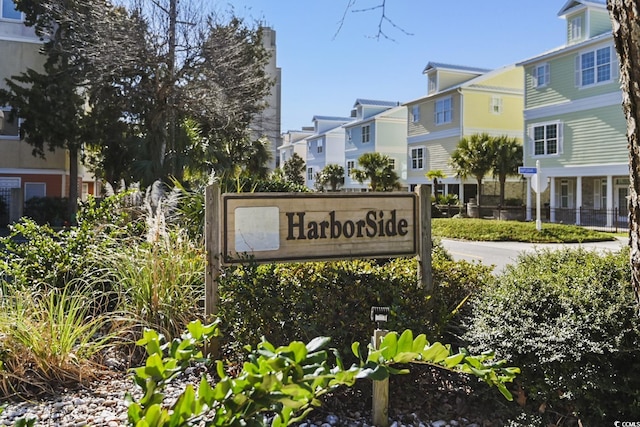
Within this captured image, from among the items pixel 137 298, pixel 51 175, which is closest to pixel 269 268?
pixel 137 298

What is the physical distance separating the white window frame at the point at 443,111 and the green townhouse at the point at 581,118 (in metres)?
6.64

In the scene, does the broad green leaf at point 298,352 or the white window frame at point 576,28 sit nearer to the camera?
the broad green leaf at point 298,352

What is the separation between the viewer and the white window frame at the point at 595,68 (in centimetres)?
2295

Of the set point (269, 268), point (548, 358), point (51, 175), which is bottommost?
point (548, 358)

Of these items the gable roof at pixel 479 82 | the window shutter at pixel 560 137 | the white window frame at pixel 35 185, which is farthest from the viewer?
the gable roof at pixel 479 82

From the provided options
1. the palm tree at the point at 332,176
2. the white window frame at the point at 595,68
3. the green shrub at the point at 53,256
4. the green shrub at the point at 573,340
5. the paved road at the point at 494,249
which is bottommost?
the paved road at the point at 494,249

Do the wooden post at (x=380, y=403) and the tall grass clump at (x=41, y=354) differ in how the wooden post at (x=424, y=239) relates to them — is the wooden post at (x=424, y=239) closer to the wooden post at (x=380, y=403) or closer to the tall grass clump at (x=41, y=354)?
the wooden post at (x=380, y=403)

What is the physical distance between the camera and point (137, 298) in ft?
14.3

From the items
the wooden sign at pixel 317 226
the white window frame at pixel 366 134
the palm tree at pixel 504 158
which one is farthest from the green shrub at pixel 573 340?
the white window frame at pixel 366 134

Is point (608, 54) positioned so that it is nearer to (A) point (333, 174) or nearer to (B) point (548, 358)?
(B) point (548, 358)

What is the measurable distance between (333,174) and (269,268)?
45827 millimetres

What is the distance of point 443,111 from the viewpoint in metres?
34.8

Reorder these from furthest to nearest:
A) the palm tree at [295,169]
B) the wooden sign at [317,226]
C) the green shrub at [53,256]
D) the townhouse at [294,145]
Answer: the townhouse at [294,145]
the palm tree at [295,169]
the green shrub at [53,256]
the wooden sign at [317,226]

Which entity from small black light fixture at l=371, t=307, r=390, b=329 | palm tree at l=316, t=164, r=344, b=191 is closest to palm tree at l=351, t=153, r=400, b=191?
palm tree at l=316, t=164, r=344, b=191
